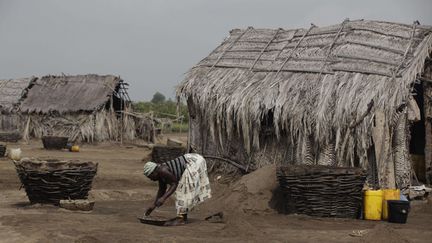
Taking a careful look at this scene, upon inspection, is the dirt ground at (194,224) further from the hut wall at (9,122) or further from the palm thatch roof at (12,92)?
the palm thatch roof at (12,92)

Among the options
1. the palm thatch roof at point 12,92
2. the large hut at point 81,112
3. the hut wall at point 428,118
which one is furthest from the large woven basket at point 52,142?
the hut wall at point 428,118

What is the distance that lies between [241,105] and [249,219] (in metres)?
3.77

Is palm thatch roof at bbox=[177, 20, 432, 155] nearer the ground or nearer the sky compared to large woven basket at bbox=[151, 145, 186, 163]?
nearer the sky

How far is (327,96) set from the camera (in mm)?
10602

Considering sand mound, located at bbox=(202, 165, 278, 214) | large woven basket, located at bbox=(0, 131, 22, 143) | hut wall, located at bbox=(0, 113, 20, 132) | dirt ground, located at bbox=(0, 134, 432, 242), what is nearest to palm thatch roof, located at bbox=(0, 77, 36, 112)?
hut wall, located at bbox=(0, 113, 20, 132)

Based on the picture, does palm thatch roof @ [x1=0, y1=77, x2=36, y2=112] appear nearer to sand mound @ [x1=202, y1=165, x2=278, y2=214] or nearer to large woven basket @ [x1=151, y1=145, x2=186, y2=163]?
large woven basket @ [x1=151, y1=145, x2=186, y2=163]

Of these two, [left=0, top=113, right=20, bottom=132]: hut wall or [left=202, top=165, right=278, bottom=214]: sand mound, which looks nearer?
[left=202, top=165, right=278, bottom=214]: sand mound

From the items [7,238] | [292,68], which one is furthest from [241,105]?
[7,238]

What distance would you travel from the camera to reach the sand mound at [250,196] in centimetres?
916

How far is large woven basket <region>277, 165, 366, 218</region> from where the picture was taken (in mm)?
8438

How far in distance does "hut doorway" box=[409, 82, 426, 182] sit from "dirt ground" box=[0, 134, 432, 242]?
2.17 meters

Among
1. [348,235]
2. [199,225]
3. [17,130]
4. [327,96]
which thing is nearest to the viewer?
[348,235]

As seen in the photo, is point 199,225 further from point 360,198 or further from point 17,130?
point 17,130

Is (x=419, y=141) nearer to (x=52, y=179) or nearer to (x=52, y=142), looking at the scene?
(x=52, y=179)
